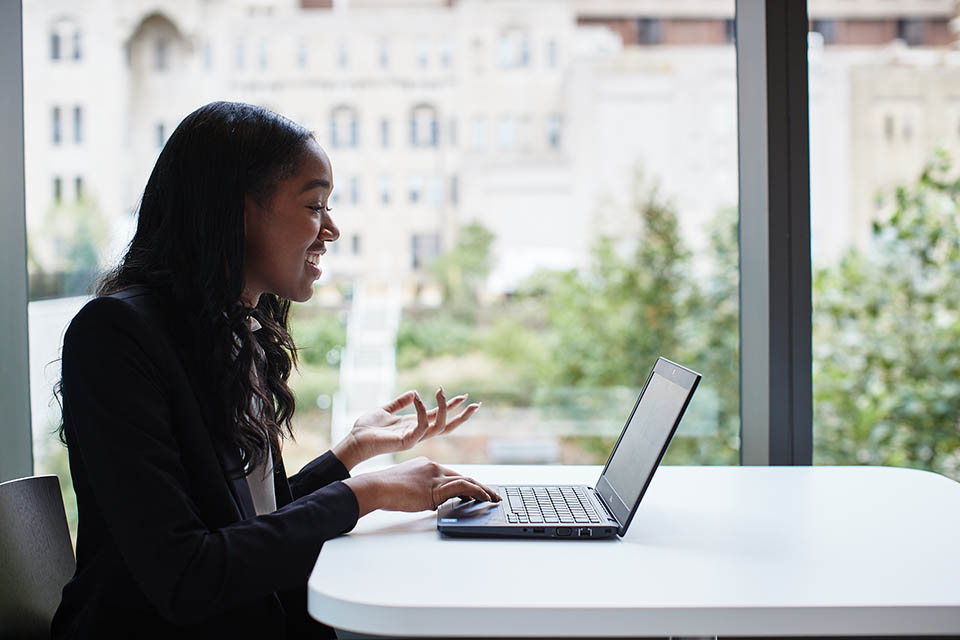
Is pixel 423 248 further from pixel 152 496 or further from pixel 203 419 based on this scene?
pixel 152 496

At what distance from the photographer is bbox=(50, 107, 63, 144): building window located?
9.85ft

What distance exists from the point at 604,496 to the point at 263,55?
2941 mm

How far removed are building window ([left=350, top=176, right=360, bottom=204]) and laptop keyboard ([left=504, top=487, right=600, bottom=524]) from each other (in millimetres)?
2404

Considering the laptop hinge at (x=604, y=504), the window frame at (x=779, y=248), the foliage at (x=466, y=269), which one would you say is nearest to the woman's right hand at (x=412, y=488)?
the laptop hinge at (x=604, y=504)

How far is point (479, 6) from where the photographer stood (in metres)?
3.60

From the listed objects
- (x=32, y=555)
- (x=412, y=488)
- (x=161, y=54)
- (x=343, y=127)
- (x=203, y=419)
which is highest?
(x=161, y=54)

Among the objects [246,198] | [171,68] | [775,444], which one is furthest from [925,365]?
[171,68]

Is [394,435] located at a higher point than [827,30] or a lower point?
lower

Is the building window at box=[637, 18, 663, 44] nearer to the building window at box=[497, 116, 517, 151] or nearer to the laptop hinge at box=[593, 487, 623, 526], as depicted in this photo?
the building window at box=[497, 116, 517, 151]

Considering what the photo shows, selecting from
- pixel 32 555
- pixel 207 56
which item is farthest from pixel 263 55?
pixel 32 555

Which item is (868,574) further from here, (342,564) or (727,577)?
(342,564)

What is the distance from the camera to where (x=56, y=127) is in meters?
3.01

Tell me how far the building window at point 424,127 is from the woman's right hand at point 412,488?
259cm

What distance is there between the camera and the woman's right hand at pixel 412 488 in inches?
42.5
